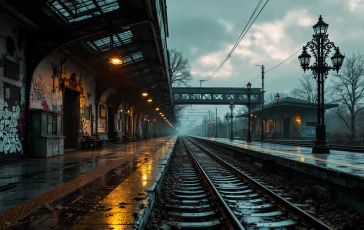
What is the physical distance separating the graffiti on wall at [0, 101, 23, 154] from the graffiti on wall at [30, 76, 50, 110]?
112 cm

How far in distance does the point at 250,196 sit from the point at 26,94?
393 inches

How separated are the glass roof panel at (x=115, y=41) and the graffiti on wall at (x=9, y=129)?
19.5 ft

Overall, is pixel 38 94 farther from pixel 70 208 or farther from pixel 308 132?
pixel 308 132

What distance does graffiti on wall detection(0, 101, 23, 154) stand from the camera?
10.4 metres

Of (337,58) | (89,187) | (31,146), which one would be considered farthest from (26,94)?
(337,58)

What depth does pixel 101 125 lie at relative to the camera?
74.9 ft

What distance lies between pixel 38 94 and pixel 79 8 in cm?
431

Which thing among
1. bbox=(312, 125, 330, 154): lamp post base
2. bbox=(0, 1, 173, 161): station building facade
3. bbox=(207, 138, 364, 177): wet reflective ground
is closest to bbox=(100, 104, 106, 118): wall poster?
bbox=(0, 1, 173, 161): station building facade

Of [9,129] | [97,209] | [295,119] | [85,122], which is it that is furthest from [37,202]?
[295,119]

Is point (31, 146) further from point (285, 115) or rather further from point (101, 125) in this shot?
point (285, 115)

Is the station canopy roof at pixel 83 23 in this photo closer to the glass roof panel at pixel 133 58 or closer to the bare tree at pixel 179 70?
the glass roof panel at pixel 133 58

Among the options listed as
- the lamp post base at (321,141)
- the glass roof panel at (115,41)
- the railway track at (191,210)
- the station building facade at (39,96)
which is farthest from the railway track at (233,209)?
the glass roof panel at (115,41)

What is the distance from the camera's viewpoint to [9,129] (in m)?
10.8

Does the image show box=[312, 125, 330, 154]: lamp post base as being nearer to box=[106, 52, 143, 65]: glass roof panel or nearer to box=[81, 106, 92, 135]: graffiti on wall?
box=[106, 52, 143, 65]: glass roof panel
